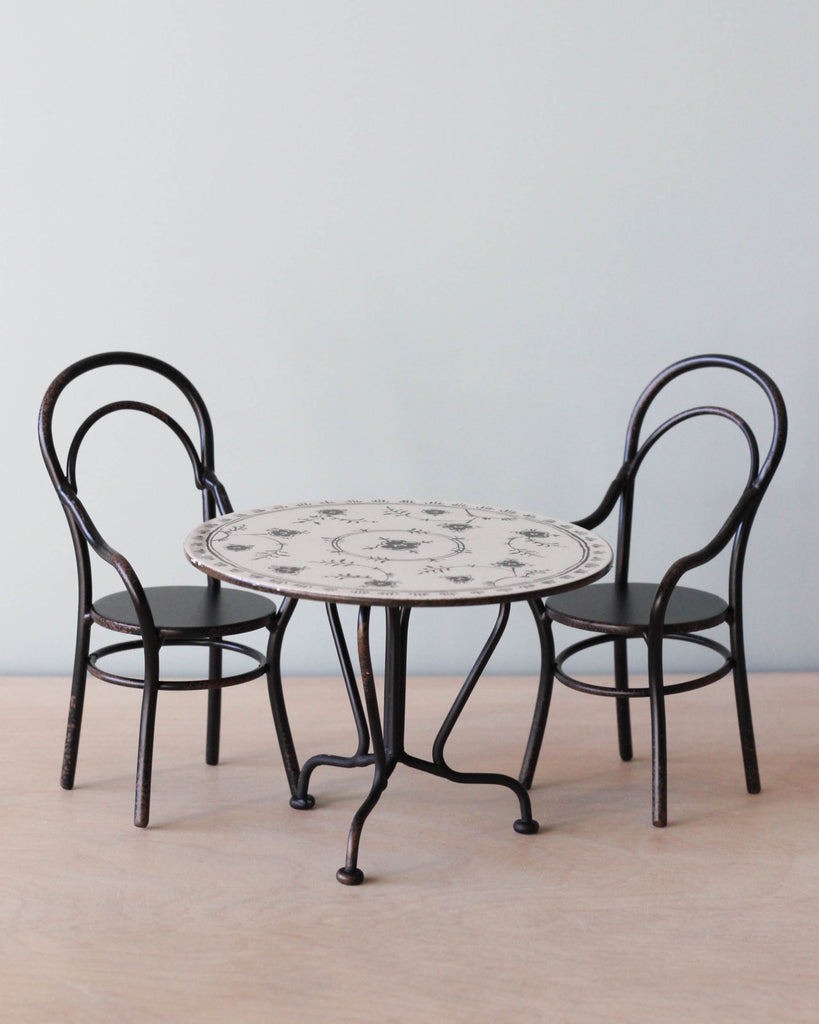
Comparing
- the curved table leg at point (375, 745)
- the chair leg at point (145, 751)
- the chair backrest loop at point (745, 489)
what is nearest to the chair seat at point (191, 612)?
the chair leg at point (145, 751)

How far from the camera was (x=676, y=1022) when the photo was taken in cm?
201

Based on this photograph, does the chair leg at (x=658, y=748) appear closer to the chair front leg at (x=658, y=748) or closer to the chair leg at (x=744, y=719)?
the chair front leg at (x=658, y=748)

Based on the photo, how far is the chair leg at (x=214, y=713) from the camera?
3.10 metres

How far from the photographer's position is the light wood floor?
2082mm

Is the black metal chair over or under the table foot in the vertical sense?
over

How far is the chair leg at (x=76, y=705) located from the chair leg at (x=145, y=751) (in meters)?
0.24

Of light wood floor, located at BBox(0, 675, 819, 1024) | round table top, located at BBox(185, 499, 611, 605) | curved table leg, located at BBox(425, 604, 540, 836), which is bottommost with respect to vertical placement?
light wood floor, located at BBox(0, 675, 819, 1024)

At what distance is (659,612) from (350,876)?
2.85 feet

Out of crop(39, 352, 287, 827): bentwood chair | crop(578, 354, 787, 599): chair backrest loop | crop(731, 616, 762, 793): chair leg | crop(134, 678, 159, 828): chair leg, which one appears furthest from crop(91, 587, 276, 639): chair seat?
crop(731, 616, 762, 793): chair leg

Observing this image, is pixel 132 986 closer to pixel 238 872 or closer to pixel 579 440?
pixel 238 872

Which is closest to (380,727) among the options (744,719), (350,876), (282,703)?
(350,876)

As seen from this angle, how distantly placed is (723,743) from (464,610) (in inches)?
36.1

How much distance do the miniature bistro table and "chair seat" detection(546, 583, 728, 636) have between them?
0.31ft

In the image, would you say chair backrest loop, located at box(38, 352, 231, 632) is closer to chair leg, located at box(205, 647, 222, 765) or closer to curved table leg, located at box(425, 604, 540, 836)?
chair leg, located at box(205, 647, 222, 765)
